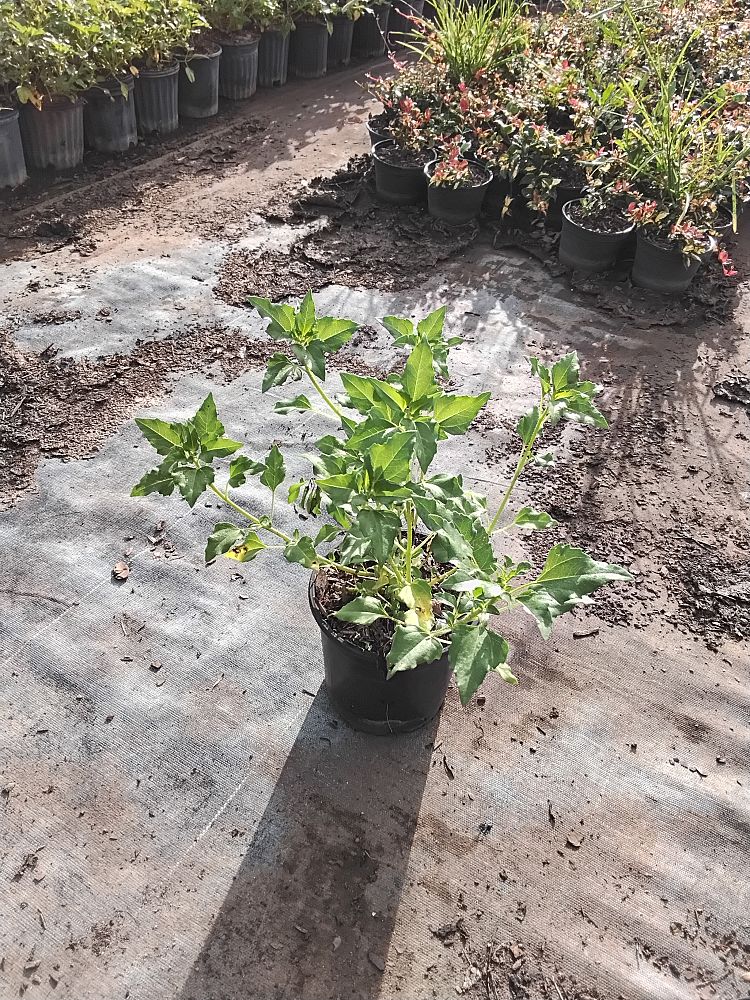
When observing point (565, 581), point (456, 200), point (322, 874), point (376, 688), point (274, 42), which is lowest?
point (322, 874)

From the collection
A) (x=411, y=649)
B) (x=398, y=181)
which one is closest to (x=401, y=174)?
(x=398, y=181)

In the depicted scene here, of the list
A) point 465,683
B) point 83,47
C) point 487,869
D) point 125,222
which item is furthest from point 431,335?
point 83,47

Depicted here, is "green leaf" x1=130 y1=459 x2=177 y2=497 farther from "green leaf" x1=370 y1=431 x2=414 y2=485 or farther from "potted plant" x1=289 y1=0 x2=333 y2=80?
"potted plant" x1=289 y1=0 x2=333 y2=80

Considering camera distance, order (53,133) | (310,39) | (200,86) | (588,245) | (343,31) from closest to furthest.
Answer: (588,245) → (53,133) → (200,86) → (310,39) → (343,31)

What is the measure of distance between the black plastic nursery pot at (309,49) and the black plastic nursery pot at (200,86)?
3.37 feet

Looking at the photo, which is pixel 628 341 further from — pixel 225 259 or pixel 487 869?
pixel 487 869

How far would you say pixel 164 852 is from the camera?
1798 millimetres

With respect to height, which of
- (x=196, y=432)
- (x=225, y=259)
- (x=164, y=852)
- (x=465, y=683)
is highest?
(x=196, y=432)

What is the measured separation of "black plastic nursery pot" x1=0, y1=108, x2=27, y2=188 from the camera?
4305mm

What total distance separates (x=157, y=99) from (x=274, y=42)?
Result: 149 cm

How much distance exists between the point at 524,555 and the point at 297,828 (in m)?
1.18

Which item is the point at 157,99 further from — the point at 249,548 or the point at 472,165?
the point at 249,548

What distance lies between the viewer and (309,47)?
6.39 meters

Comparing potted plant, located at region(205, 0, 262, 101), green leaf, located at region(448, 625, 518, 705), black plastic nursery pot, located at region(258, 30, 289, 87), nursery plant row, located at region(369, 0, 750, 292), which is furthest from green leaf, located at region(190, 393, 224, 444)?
black plastic nursery pot, located at region(258, 30, 289, 87)
